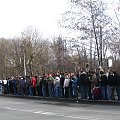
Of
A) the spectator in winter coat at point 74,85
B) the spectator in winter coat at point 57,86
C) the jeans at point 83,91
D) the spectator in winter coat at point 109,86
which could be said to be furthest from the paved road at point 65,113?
the spectator in winter coat at point 57,86

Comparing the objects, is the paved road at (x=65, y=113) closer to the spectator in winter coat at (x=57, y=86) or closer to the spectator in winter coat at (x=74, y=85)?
the spectator in winter coat at (x=74, y=85)

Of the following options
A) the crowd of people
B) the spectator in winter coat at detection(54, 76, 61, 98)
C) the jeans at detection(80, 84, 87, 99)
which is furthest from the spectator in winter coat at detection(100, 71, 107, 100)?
the spectator in winter coat at detection(54, 76, 61, 98)

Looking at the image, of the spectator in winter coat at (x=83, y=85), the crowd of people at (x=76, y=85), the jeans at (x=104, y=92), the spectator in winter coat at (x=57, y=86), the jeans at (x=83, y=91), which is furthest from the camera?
the spectator in winter coat at (x=57, y=86)

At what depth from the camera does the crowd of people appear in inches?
832

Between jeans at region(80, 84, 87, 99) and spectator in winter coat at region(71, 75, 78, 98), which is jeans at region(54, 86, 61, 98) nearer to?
spectator in winter coat at region(71, 75, 78, 98)

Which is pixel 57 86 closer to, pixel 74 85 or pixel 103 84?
pixel 74 85

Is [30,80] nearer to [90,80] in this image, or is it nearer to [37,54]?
[90,80]

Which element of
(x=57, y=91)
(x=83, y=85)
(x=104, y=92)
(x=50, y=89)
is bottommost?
(x=104, y=92)

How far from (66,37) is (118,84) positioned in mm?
13645

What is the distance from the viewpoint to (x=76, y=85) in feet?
77.6

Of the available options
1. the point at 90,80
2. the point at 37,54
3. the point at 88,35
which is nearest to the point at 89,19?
the point at 88,35

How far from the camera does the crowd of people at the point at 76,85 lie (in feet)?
69.3

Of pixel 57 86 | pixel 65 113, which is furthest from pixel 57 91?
pixel 65 113

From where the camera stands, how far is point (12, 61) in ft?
271
